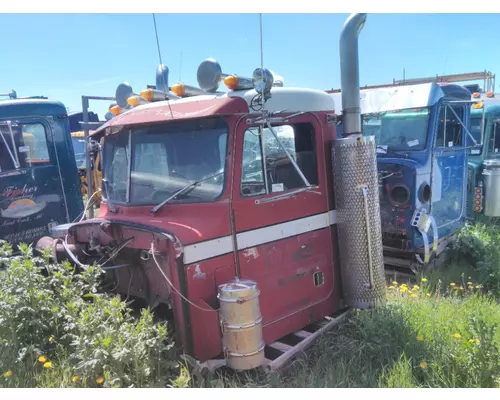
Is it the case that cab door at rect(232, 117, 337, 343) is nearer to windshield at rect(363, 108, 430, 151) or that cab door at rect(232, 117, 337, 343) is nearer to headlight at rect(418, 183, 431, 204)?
headlight at rect(418, 183, 431, 204)

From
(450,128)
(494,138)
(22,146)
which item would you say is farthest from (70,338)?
(494,138)

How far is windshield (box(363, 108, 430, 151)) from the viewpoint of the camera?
18.2 ft

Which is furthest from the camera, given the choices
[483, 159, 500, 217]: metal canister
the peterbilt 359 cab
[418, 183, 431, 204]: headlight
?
[483, 159, 500, 217]: metal canister

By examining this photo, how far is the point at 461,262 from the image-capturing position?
6.15 metres

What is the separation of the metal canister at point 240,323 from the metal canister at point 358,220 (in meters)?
1.28

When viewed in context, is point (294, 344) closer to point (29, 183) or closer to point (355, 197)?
point (355, 197)

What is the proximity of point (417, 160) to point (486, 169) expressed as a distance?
2.38 meters

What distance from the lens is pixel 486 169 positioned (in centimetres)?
705

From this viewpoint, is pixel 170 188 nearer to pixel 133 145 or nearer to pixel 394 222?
pixel 133 145

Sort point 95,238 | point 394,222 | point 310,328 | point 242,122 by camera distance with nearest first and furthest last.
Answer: point 242,122, point 95,238, point 310,328, point 394,222

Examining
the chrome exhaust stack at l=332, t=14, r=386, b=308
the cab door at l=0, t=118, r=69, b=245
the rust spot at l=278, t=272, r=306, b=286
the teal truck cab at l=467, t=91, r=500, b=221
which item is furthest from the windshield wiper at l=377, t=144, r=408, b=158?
the cab door at l=0, t=118, r=69, b=245

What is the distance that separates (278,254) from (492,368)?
1691mm

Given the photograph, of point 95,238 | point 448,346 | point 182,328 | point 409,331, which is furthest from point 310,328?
point 95,238

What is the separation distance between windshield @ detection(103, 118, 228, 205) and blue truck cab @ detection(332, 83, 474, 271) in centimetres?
289
